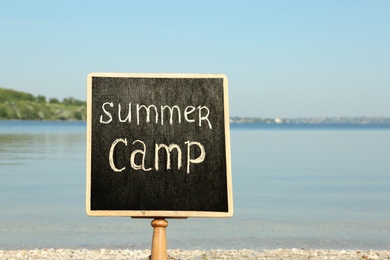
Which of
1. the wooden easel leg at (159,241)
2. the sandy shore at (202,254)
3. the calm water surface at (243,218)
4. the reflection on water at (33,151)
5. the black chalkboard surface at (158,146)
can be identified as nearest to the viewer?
the black chalkboard surface at (158,146)

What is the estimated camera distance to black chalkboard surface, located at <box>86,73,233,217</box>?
7895 millimetres

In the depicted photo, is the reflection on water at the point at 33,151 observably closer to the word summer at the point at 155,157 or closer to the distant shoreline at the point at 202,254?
the distant shoreline at the point at 202,254

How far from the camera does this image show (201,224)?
609 inches

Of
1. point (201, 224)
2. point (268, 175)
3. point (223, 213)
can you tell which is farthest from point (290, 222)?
point (268, 175)

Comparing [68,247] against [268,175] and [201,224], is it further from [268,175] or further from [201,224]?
[268,175]

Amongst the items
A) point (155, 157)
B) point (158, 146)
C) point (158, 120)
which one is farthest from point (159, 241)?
point (158, 120)

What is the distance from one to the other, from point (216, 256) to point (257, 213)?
19.3 feet

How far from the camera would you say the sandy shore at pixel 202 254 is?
11508 millimetres

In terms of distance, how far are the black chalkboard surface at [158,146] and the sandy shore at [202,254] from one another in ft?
11.5

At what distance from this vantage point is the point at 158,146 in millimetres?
7934

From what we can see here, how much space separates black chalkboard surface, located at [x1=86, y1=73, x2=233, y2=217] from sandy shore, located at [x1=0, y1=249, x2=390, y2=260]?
11.5 feet

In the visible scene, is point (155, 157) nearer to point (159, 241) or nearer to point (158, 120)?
point (158, 120)

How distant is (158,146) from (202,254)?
4.21m

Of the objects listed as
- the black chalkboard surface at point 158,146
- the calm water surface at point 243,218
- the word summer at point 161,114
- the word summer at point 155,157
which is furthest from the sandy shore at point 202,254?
the word summer at point 161,114
